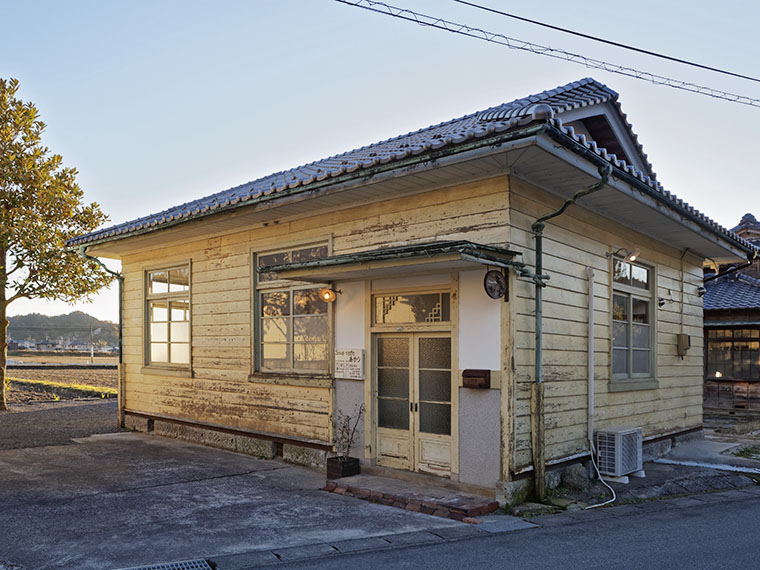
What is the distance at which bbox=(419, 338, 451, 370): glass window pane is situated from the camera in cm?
748

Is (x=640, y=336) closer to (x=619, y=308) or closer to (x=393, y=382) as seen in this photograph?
(x=619, y=308)

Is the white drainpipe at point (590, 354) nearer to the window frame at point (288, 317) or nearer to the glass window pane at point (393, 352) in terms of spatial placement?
the glass window pane at point (393, 352)

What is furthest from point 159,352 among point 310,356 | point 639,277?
point 639,277

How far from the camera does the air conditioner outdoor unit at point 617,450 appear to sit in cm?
795

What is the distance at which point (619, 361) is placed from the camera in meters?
9.30

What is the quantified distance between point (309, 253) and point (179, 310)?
3.59 m

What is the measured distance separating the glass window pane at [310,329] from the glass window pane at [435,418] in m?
1.90

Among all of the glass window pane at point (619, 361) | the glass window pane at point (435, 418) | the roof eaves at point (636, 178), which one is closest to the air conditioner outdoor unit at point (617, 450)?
the glass window pane at point (619, 361)

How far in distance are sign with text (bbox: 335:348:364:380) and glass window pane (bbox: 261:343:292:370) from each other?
3.88 ft

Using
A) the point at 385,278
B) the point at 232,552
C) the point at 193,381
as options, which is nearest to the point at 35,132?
the point at 193,381

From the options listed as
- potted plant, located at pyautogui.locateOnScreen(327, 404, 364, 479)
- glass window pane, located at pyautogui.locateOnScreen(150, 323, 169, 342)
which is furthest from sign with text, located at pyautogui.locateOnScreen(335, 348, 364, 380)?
glass window pane, located at pyautogui.locateOnScreen(150, 323, 169, 342)

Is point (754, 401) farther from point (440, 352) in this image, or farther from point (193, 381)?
point (193, 381)

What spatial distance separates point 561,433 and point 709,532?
1948 mm

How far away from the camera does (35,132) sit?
14977mm
